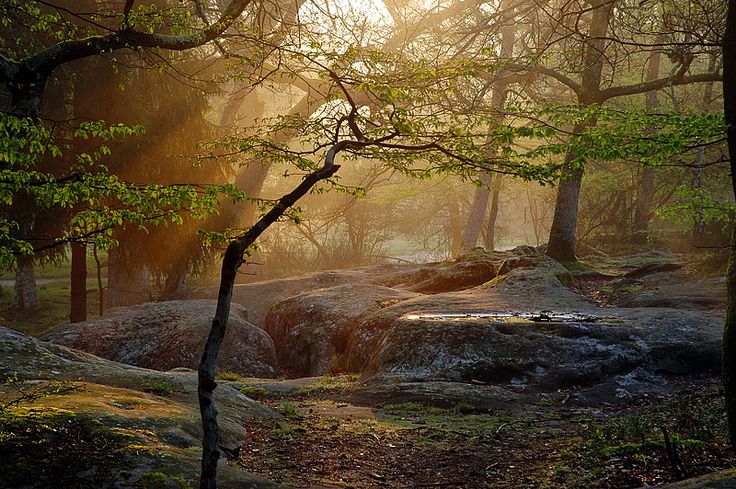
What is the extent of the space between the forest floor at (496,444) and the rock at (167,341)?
6.07m

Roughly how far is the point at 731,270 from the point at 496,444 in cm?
380

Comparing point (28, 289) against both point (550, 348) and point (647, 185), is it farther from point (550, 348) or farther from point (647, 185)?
point (647, 185)

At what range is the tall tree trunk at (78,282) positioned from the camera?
62.7 feet

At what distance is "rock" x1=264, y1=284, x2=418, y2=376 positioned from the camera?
1645 centimetres

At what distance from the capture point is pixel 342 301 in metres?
18.3

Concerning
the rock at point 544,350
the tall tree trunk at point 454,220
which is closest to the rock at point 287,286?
the rock at point 544,350

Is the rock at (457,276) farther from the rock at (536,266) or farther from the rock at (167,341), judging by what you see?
the rock at (167,341)

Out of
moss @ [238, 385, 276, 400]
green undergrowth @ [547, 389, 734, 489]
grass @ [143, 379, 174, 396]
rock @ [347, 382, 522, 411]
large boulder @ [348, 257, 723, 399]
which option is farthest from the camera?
moss @ [238, 385, 276, 400]

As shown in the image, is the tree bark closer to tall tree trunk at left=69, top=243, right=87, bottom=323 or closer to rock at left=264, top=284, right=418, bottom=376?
rock at left=264, top=284, right=418, bottom=376

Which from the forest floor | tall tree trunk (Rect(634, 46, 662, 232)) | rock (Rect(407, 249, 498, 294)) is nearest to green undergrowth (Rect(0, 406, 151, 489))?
the forest floor

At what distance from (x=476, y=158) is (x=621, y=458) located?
3741 mm

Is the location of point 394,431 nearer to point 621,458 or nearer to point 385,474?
point 385,474

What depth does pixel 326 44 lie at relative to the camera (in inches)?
308

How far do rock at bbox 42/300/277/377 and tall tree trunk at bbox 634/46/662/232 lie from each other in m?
22.5
